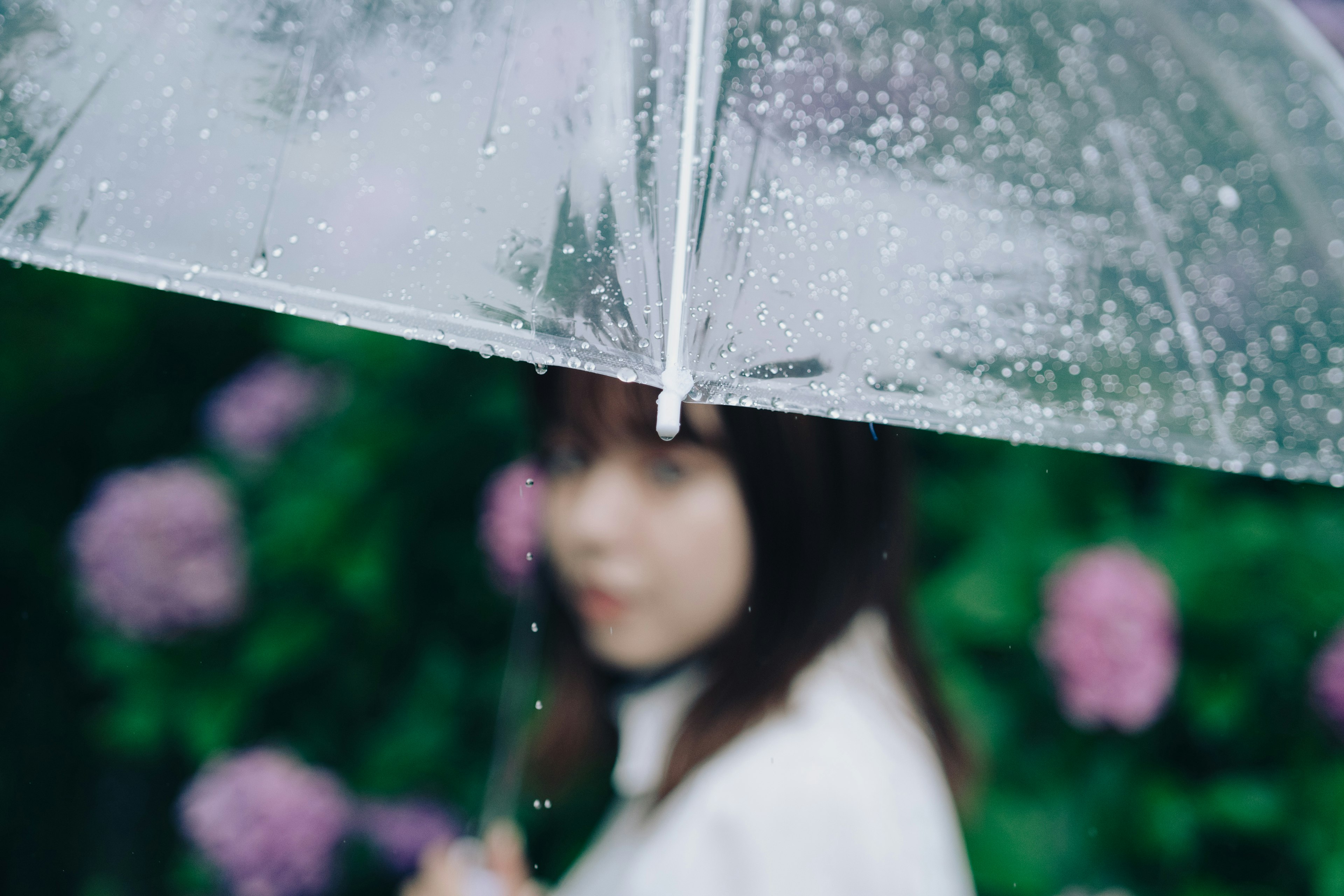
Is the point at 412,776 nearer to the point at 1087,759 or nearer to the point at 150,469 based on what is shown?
the point at 150,469

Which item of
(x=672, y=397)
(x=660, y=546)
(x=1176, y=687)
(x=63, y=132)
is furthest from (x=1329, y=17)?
(x=63, y=132)

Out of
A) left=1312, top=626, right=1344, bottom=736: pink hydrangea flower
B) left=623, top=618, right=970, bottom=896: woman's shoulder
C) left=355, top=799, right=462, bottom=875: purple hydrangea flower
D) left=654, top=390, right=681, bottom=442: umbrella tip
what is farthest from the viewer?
left=355, top=799, right=462, bottom=875: purple hydrangea flower

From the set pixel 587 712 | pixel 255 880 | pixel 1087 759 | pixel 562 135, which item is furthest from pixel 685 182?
pixel 1087 759

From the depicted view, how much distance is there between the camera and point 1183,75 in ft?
2.27

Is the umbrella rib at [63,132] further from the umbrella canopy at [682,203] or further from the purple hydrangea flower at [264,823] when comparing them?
the purple hydrangea flower at [264,823]

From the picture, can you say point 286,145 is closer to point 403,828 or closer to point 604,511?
point 604,511

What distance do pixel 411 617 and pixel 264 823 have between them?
338 millimetres

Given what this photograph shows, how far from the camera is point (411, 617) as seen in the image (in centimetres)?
130

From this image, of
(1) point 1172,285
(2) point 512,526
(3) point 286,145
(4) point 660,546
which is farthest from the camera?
(2) point 512,526

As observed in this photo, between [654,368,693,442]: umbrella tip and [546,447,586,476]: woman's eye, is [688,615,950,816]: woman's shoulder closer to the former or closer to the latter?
[546,447,586,476]: woman's eye

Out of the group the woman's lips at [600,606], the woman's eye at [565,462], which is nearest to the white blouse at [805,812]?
the woman's lips at [600,606]

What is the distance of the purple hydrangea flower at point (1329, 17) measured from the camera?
0.96 metres

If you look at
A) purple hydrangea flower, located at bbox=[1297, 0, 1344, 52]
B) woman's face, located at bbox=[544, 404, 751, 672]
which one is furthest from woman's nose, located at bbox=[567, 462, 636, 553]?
purple hydrangea flower, located at bbox=[1297, 0, 1344, 52]

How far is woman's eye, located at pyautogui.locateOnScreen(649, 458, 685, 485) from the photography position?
2.78ft
